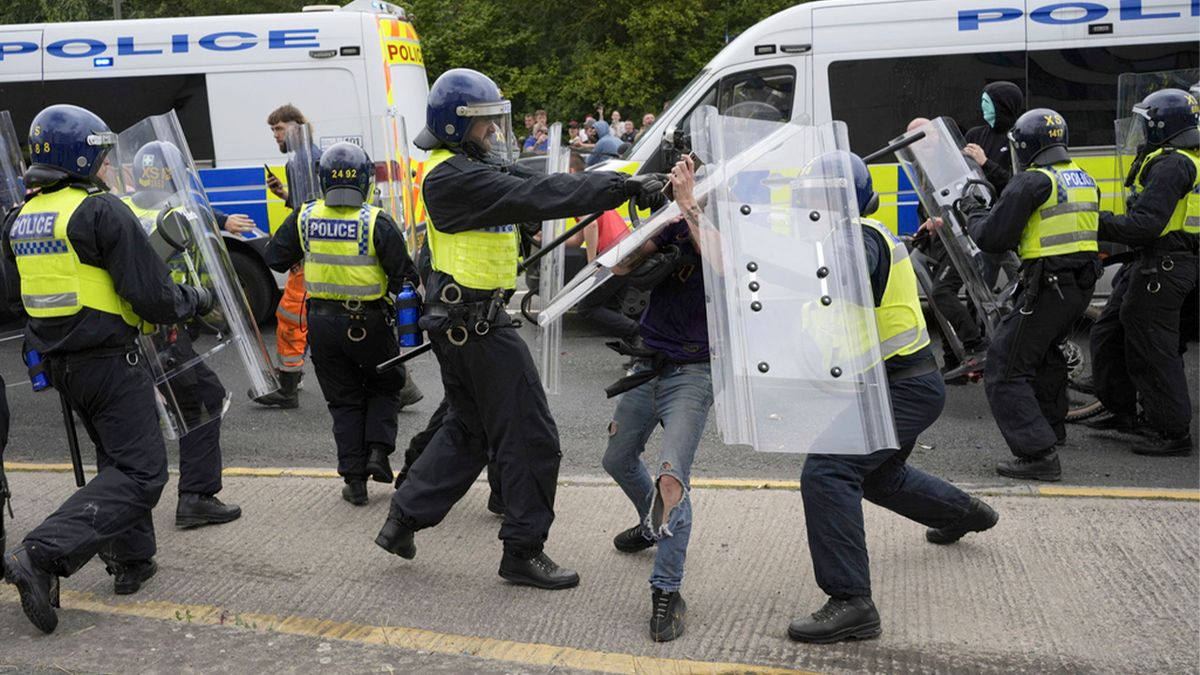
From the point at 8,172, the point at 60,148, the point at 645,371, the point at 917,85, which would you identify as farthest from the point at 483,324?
the point at 917,85

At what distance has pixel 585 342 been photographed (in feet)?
31.0

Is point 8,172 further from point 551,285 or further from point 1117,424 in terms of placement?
point 1117,424

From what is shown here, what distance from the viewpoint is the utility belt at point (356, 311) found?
5328mm

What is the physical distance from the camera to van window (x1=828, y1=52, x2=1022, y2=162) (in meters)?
8.89

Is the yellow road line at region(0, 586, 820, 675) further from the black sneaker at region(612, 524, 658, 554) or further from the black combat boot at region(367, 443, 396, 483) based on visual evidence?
the black combat boot at region(367, 443, 396, 483)

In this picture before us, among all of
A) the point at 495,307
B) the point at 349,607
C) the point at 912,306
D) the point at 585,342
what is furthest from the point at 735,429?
the point at 585,342

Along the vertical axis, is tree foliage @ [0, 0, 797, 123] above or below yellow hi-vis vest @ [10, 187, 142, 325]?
above

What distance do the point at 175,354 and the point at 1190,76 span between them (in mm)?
6221

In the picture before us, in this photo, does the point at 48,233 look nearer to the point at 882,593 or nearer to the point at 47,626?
the point at 47,626

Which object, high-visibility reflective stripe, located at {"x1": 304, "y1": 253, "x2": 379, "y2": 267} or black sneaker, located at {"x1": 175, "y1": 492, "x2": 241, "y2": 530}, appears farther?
high-visibility reflective stripe, located at {"x1": 304, "y1": 253, "x2": 379, "y2": 267}

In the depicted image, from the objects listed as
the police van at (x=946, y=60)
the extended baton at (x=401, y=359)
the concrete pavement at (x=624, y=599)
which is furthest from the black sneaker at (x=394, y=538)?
the police van at (x=946, y=60)

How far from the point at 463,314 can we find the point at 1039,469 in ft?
10.6

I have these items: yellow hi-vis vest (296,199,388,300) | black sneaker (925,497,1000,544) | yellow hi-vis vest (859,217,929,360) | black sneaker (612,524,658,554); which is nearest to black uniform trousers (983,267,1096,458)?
black sneaker (925,497,1000,544)

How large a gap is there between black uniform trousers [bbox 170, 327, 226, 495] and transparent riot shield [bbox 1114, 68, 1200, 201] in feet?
16.0
